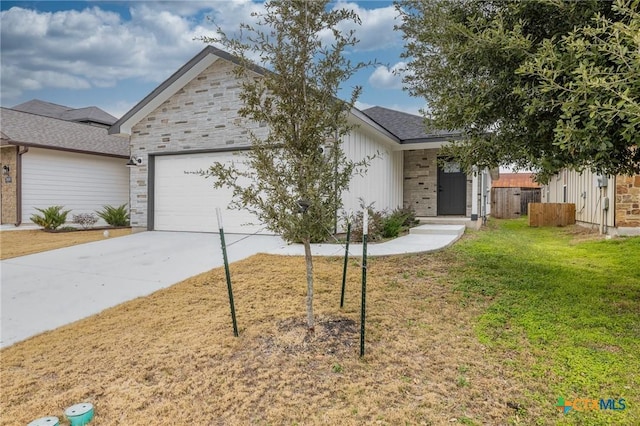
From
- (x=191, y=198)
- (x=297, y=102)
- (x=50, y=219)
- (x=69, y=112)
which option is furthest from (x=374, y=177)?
(x=69, y=112)

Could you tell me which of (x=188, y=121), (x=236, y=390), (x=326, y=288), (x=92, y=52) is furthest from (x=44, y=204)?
(x=236, y=390)

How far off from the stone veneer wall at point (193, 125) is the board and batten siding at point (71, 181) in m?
4.86

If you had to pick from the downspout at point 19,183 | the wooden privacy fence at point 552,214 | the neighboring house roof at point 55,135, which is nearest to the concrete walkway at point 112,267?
the wooden privacy fence at point 552,214

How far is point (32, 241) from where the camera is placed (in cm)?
931

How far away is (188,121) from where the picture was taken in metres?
9.42

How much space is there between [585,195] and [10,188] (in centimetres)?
1852

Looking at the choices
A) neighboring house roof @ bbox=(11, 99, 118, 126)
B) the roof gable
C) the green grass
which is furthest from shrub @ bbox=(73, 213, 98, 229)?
the green grass

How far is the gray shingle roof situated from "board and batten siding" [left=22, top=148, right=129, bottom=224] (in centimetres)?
1030

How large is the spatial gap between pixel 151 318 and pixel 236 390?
1.95 m

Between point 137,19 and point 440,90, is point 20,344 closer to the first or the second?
point 440,90

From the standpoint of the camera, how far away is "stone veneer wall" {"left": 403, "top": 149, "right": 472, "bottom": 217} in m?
12.2

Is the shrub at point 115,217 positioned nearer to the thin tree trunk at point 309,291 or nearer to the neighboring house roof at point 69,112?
the neighboring house roof at point 69,112

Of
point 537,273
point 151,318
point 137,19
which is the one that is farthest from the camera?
point 137,19

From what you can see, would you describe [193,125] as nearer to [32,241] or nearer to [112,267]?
[112,267]
